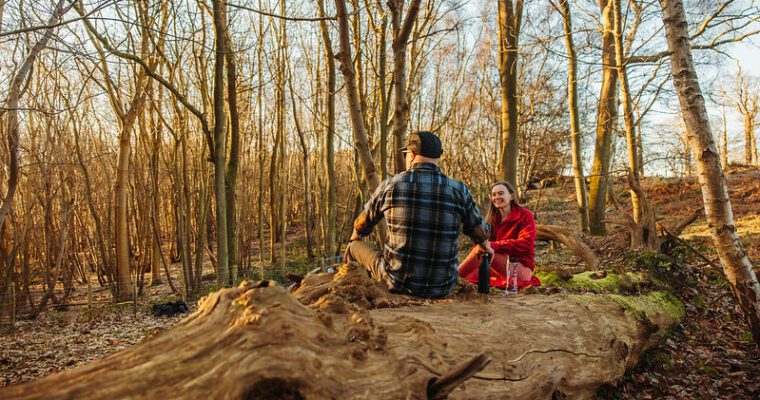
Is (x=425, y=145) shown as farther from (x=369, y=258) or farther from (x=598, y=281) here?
(x=598, y=281)

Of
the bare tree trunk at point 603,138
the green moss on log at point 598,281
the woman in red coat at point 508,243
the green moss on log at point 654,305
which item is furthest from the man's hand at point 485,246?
the bare tree trunk at point 603,138

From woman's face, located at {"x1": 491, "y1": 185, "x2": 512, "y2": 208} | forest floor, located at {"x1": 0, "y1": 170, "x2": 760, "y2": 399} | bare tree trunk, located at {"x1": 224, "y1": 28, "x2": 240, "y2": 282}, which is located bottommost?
forest floor, located at {"x1": 0, "y1": 170, "x2": 760, "y2": 399}

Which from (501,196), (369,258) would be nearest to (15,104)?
(369,258)

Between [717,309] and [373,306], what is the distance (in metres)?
5.43

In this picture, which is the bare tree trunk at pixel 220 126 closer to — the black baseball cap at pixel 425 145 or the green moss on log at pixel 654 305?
the black baseball cap at pixel 425 145

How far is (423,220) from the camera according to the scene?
10.6 feet

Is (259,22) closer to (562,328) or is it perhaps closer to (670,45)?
(670,45)

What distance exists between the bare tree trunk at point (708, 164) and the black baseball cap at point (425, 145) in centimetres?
256

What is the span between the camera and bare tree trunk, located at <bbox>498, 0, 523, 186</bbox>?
29.6ft

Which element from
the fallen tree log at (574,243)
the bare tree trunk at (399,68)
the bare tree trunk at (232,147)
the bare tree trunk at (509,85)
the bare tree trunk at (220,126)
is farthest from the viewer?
the bare tree trunk at (509,85)

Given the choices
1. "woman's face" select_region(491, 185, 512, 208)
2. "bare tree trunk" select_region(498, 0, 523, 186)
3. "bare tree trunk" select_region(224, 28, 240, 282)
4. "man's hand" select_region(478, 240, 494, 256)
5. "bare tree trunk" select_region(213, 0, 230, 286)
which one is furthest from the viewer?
"bare tree trunk" select_region(498, 0, 523, 186)

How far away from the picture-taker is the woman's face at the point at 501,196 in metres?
5.00

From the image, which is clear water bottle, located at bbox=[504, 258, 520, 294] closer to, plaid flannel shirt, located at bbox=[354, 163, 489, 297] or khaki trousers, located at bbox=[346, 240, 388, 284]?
plaid flannel shirt, located at bbox=[354, 163, 489, 297]

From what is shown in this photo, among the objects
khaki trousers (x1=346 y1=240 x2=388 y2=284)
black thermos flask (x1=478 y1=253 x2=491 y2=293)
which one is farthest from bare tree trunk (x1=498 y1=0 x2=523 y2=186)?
khaki trousers (x1=346 y1=240 x2=388 y2=284)
